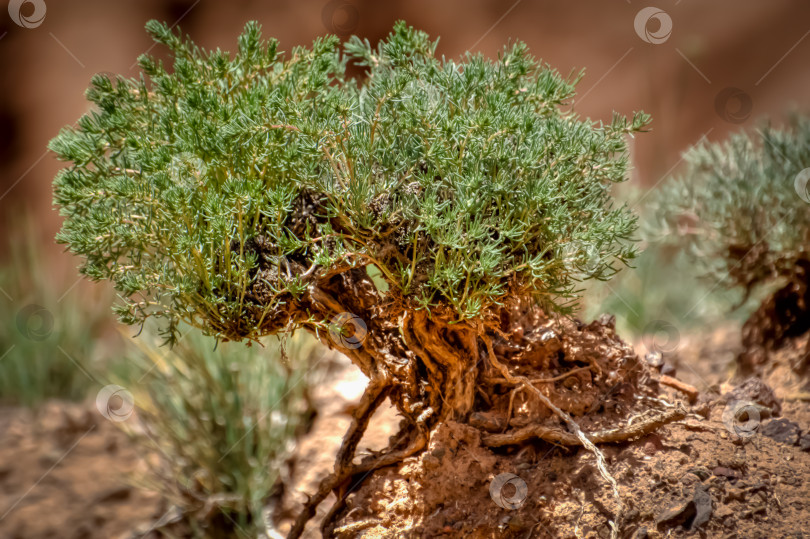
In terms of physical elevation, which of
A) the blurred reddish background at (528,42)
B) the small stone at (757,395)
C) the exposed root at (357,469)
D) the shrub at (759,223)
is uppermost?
the blurred reddish background at (528,42)

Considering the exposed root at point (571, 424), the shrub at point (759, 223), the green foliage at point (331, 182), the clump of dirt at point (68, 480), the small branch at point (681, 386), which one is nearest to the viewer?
the green foliage at point (331, 182)

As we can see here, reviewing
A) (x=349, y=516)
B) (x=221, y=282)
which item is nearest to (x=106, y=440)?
(x=349, y=516)

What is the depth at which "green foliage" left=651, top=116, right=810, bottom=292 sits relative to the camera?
2.89 meters

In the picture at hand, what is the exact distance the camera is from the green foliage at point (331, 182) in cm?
150

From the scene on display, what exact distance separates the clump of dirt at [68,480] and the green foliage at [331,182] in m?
2.28

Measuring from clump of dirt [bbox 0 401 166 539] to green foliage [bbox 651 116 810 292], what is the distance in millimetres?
2943

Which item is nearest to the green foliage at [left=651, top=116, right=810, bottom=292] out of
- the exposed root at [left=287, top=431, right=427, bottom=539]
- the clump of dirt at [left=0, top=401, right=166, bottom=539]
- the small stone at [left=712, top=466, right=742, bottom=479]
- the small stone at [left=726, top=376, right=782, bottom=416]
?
the small stone at [left=726, top=376, right=782, bottom=416]

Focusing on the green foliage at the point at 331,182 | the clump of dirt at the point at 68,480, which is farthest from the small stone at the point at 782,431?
the clump of dirt at the point at 68,480

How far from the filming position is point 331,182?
1599 millimetres

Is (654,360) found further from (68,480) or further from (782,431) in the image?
(68,480)

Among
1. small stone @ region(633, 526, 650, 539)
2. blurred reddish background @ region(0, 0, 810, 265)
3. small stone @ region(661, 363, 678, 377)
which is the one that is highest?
blurred reddish background @ region(0, 0, 810, 265)

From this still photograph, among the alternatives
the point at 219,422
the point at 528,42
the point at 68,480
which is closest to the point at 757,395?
the point at 219,422

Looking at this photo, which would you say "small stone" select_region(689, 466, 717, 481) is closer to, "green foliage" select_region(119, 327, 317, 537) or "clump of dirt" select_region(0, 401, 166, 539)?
"green foliage" select_region(119, 327, 317, 537)

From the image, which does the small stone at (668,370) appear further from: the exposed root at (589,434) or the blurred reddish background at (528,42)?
the blurred reddish background at (528,42)
